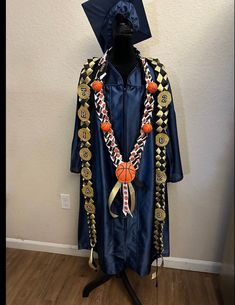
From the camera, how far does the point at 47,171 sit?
1.69 m

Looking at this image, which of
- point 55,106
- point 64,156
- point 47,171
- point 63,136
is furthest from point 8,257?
point 55,106

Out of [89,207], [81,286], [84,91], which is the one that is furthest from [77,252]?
[84,91]

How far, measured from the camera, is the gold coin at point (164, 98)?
1.14 meters

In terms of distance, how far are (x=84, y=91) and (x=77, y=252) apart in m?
1.23

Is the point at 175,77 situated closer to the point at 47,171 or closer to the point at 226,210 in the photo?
the point at 226,210

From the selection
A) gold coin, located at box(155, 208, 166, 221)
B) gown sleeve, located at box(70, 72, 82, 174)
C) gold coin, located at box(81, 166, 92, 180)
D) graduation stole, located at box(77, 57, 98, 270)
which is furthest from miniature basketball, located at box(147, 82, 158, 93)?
gold coin, located at box(155, 208, 166, 221)

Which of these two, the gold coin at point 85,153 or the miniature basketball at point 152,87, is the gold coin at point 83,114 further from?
the miniature basketball at point 152,87

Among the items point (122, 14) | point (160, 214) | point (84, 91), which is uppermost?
point (122, 14)

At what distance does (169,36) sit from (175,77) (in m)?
0.21

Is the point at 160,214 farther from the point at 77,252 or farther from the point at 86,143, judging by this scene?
the point at 77,252

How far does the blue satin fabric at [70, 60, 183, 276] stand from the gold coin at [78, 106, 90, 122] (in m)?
0.04

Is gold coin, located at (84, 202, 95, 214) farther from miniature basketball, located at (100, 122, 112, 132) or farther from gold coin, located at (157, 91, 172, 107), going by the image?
gold coin, located at (157, 91, 172, 107)

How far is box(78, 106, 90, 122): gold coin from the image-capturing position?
119cm

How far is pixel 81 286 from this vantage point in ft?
5.30
